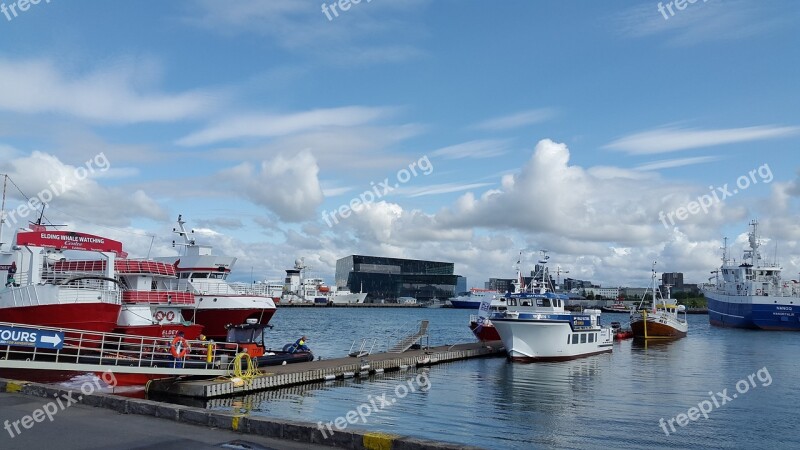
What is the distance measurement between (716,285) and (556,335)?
8404cm

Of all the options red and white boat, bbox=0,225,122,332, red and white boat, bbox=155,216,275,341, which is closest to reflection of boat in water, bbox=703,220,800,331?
red and white boat, bbox=155,216,275,341

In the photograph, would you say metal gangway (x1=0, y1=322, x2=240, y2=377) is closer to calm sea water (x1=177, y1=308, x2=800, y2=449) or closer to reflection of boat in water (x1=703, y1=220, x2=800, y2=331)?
calm sea water (x1=177, y1=308, x2=800, y2=449)

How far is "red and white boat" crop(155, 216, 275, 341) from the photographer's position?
44.2 metres

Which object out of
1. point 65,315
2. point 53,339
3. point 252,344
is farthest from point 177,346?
point 65,315

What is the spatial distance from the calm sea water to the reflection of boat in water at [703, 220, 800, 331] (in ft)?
180

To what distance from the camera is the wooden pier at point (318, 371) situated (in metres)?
24.8

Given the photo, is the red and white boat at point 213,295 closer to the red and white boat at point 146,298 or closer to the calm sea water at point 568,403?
the red and white boat at point 146,298

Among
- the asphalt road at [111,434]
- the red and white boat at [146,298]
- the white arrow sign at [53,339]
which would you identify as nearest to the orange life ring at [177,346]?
the white arrow sign at [53,339]

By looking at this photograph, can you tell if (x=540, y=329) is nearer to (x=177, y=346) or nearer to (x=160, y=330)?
(x=160, y=330)

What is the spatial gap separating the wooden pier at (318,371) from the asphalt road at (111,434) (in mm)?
10202

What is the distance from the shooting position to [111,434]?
1256cm

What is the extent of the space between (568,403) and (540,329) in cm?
1709

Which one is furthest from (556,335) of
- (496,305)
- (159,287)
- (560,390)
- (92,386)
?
(92,386)

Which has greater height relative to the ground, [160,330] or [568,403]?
[160,330]
